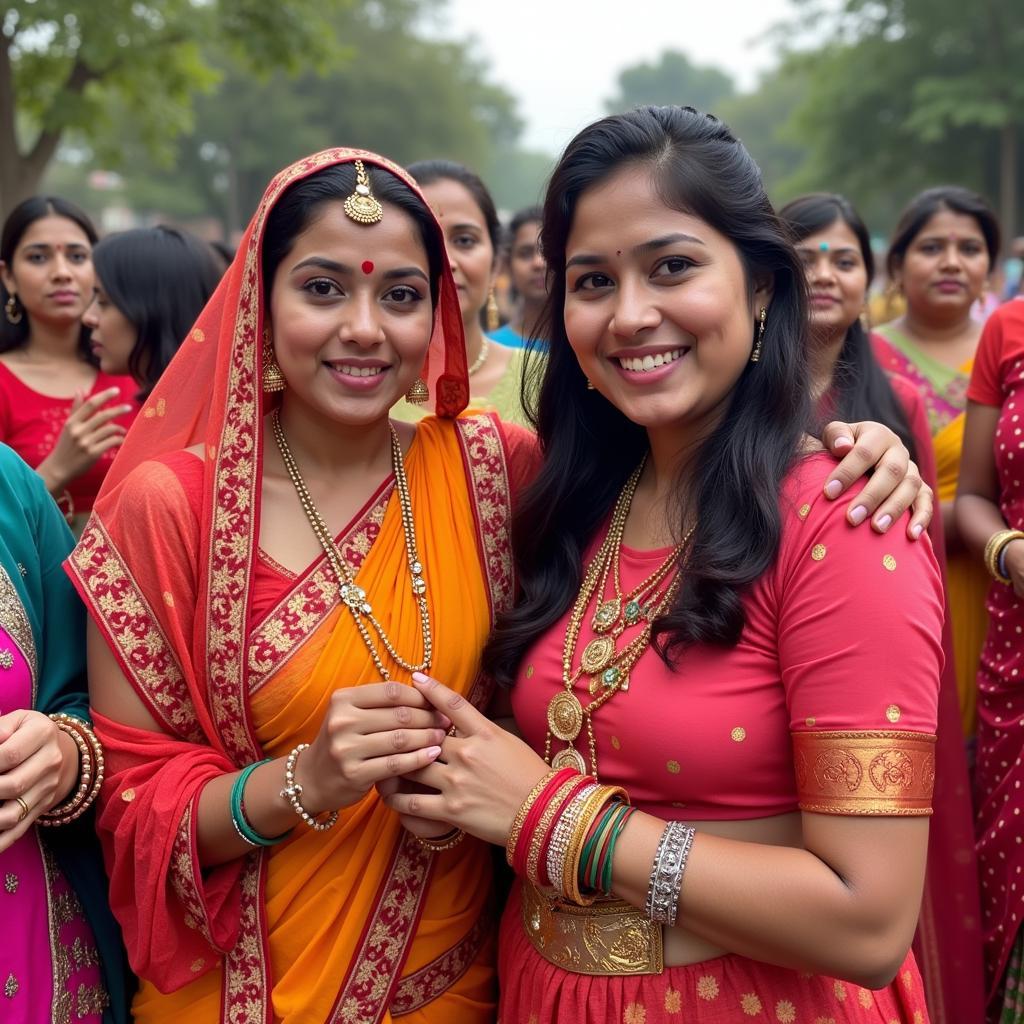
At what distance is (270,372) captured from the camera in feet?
6.44

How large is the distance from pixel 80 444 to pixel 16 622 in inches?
69.7

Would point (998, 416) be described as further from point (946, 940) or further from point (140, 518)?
point (140, 518)

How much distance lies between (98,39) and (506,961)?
8.40 meters

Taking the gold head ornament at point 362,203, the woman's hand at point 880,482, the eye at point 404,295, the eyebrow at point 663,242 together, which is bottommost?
the woman's hand at point 880,482

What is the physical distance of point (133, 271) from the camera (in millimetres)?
3582

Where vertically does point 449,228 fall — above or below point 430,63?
below

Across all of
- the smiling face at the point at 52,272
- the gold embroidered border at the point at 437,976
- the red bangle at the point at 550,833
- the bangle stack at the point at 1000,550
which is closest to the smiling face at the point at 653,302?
the red bangle at the point at 550,833

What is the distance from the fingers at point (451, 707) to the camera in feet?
5.46

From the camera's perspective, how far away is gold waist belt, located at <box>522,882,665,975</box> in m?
1.62

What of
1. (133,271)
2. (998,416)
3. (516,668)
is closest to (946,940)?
(998,416)

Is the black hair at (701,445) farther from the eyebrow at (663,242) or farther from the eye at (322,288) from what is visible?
the eye at (322,288)

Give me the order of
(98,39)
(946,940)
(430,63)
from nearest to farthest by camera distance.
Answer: (946,940) < (98,39) < (430,63)

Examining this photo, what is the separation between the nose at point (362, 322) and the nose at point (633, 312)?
422 mm

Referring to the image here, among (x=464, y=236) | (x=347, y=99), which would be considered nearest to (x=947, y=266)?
(x=464, y=236)
